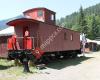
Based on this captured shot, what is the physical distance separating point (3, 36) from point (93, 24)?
76215 millimetres

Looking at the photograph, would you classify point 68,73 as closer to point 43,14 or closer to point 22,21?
point 22,21

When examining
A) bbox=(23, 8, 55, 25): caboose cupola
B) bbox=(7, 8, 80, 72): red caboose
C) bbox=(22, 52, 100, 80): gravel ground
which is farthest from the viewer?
bbox=(23, 8, 55, 25): caboose cupola

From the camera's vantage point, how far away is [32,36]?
817 inches

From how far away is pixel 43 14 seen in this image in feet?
86.3

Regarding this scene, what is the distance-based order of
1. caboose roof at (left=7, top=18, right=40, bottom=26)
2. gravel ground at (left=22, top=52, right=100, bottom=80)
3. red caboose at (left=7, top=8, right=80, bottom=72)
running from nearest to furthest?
gravel ground at (left=22, top=52, right=100, bottom=80)
red caboose at (left=7, top=8, right=80, bottom=72)
caboose roof at (left=7, top=18, right=40, bottom=26)

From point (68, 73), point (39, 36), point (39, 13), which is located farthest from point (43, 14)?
point (68, 73)

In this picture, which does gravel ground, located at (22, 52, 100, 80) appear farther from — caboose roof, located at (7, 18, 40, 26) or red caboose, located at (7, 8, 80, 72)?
caboose roof, located at (7, 18, 40, 26)

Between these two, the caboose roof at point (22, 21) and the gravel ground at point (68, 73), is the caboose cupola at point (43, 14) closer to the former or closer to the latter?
the caboose roof at point (22, 21)

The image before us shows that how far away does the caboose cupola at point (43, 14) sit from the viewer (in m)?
26.4

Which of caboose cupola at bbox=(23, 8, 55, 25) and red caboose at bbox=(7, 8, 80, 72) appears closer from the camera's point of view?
red caboose at bbox=(7, 8, 80, 72)

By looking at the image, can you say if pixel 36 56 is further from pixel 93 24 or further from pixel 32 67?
pixel 93 24

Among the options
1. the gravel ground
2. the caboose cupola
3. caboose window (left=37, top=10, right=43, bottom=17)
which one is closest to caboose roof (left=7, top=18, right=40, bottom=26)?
the gravel ground

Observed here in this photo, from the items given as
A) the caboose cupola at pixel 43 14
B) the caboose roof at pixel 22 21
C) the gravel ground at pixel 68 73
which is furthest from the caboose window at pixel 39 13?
the gravel ground at pixel 68 73

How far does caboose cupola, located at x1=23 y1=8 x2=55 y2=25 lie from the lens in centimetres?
2635
